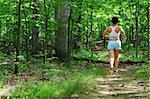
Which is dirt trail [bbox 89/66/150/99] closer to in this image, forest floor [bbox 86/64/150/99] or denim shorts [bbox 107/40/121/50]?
forest floor [bbox 86/64/150/99]

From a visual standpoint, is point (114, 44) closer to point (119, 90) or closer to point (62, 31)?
point (119, 90)

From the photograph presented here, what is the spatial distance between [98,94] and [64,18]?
850 centimetres

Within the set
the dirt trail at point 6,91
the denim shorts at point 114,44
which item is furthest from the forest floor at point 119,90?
the dirt trail at point 6,91

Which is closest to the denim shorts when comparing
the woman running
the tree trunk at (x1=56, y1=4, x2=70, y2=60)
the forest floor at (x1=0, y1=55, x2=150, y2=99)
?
the woman running

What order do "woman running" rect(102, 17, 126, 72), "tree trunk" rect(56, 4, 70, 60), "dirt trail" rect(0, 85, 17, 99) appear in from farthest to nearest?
"tree trunk" rect(56, 4, 70, 60) < "woman running" rect(102, 17, 126, 72) < "dirt trail" rect(0, 85, 17, 99)

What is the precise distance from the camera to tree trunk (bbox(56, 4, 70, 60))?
16047 mm

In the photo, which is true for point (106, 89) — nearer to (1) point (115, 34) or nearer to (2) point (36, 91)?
(2) point (36, 91)

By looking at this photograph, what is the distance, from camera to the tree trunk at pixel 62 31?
16047 millimetres

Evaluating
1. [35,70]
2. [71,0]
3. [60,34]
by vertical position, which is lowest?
[35,70]

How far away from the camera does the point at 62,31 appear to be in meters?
16.7

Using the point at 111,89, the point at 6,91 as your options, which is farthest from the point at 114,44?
the point at 6,91

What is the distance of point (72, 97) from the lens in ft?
24.5

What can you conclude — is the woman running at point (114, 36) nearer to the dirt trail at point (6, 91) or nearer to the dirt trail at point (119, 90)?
the dirt trail at point (119, 90)

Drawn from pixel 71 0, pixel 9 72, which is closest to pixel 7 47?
pixel 71 0
